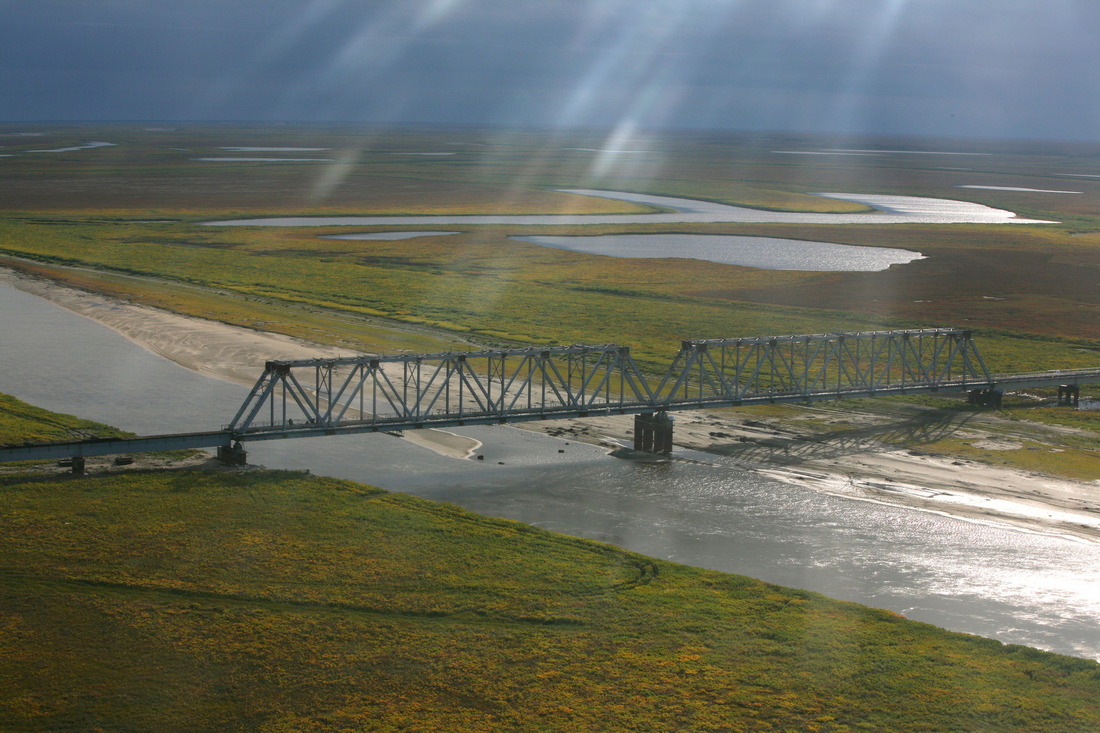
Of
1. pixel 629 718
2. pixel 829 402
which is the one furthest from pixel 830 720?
pixel 829 402

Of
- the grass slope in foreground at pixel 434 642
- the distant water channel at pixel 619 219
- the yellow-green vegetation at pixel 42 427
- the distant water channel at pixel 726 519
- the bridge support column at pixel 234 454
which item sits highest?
the distant water channel at pixel 619 219

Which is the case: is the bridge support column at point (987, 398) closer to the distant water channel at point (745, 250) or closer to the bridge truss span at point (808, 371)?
the bridge truss span at point (808, 371)

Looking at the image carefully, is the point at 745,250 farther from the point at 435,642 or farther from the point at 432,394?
the point at 435,642

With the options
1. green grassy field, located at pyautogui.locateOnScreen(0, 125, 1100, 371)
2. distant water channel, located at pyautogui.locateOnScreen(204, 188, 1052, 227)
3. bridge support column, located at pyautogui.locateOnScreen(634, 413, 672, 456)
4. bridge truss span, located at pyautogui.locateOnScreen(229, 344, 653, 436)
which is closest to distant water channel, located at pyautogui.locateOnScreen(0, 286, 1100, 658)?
bridge support column, located at pyautogui.locateOnScreen(634, 413, 672, 456)

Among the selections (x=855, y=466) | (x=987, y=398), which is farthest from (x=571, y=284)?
(x=855, y=466)

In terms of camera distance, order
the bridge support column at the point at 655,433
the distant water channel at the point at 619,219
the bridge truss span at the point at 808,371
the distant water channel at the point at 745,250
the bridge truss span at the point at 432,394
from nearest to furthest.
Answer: the bridge truss span at the point at 432,394 < the bridge support column at the point at 655,433 < the bridge truss span at the point at 808,371 < the distant water channel at the point at 745,250 < the distant water channel at the point at 619,219

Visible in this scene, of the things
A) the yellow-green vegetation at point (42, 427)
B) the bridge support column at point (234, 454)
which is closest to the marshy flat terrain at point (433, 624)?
the yellow-green vegetation at point (42, 427)
